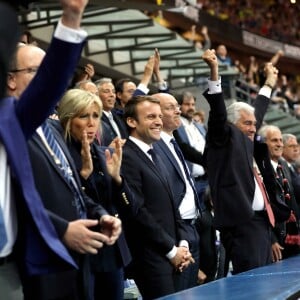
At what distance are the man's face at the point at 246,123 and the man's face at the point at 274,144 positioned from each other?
96 cm

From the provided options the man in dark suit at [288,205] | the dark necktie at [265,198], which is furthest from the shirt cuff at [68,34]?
the man in dark suit at [288,205]

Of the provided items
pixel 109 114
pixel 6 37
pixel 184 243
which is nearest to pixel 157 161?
pixel 184 243

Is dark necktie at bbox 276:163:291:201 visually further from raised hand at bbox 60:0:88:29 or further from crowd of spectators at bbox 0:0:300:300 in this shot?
raised hand at bbox 60:0:88:29

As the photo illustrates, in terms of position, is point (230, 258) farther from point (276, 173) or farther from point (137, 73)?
point (137, 73)

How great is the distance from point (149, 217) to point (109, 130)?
1.62 m

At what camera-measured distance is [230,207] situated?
5539 mm

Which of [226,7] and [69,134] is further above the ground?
[69,134]

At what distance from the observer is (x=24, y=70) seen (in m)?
3.15

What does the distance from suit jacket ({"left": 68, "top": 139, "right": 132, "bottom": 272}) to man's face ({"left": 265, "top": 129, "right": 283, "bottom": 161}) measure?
9.74 ft

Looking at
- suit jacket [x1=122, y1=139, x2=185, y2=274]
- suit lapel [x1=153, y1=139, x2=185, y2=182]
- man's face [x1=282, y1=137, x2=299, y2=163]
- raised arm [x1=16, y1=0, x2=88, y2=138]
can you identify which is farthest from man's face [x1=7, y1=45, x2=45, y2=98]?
man's face [x1=282, y1=137, x2=299, y2=163]

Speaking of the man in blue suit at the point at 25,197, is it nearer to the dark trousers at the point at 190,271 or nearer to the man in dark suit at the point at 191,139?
the dark trousers at the point at 190,271

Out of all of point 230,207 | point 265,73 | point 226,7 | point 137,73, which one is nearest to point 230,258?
point 230,207

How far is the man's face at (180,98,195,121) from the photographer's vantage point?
320 inches

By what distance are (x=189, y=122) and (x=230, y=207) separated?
9.22ft
